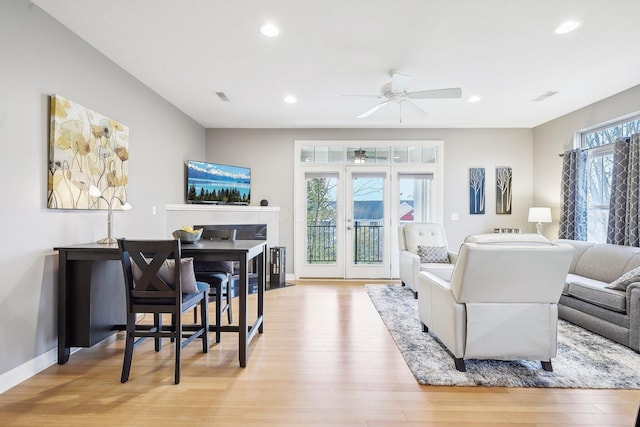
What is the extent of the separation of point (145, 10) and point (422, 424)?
333 centimetres

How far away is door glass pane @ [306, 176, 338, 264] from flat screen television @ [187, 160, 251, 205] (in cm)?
113

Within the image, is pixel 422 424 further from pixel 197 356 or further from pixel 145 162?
pixel 145 162

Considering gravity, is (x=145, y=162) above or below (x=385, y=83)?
below

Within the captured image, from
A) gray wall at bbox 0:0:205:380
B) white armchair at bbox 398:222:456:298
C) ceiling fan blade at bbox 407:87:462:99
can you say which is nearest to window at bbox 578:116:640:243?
white armchair at bbox 398:222:456:298

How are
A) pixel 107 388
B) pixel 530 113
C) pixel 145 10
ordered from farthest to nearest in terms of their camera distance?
pixel 530 113 → pixel 145 10 → pixel 107 388

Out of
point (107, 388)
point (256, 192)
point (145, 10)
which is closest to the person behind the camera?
point (107, 388)

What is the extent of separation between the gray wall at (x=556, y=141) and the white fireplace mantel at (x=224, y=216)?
448 centimetres

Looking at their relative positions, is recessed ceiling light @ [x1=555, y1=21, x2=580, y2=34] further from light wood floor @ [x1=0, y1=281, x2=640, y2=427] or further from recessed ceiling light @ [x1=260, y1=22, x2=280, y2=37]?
light wood floor @ [x1=0, y1=281, x2=640, y2=427]

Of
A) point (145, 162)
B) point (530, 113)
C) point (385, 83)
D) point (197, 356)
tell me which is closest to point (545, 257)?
point (385, 83)

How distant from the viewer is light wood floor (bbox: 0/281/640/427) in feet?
6.17

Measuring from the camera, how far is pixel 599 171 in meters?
4.46

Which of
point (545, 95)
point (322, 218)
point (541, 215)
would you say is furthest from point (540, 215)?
point (322, 218)

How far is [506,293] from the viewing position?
2.33 meters

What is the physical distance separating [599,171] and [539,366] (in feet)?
11.1
